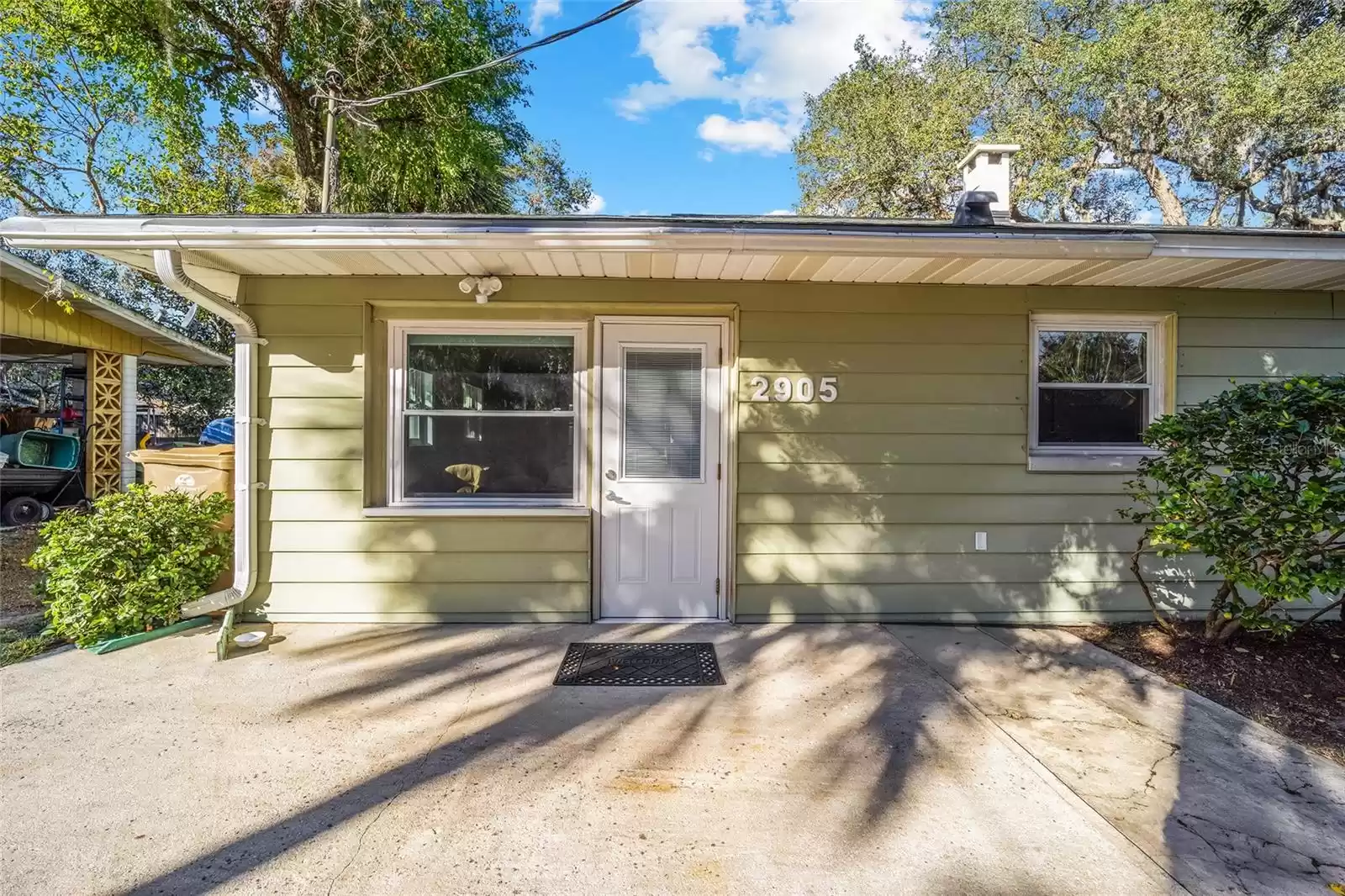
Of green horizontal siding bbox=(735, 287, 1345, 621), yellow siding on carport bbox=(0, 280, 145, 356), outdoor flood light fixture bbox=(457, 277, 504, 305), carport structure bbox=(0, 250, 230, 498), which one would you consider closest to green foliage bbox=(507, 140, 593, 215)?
carport structure bbox=(0, 250, 230, 498)

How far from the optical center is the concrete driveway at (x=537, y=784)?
5.89 ft

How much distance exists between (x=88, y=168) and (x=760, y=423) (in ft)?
35.4

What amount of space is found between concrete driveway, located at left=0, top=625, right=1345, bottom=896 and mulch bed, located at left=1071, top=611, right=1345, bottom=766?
1.30 ft

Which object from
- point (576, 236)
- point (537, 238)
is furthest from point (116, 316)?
point (576, 236)

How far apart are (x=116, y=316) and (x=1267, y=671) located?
1242cm

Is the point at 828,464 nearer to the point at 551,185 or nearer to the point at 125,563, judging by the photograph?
the point at 125,563

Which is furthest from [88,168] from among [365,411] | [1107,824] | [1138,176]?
[1138,176]

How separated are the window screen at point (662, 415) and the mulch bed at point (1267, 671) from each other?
2.74 m

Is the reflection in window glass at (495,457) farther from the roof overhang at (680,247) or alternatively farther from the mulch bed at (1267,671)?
the mulch bed at (1267,671)

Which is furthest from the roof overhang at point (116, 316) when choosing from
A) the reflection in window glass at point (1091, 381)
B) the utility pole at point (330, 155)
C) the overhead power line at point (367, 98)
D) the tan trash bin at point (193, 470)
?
the reflection in window glass at point (1091, 381)

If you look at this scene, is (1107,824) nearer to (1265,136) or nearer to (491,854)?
(491,854)

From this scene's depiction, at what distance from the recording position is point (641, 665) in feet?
10.8

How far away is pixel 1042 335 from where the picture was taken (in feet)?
13.3

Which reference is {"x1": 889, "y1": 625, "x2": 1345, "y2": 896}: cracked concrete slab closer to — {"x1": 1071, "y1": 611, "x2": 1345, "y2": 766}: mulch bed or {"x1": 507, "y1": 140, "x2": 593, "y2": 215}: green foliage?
{"x1": 1071, "y1": 611, "x2": 1345, "y2": 766}: mulch bed
